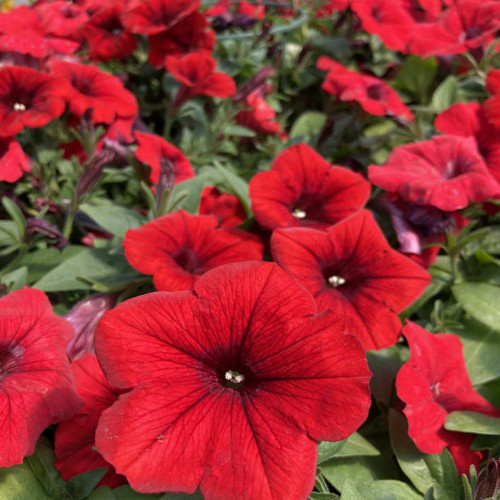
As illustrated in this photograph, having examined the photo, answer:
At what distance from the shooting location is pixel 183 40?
1.37m

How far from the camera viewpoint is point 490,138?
3.70 ft

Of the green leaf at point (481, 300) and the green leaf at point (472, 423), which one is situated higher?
the green leaf at point (472, 423)

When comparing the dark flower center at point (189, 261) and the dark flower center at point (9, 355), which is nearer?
the dark flower center at point (9, 355)

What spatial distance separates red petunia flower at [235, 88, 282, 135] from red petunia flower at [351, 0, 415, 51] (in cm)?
34

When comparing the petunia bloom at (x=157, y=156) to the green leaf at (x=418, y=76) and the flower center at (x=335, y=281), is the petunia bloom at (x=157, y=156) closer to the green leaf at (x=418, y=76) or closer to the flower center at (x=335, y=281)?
the flower center at (x=335, y=281)

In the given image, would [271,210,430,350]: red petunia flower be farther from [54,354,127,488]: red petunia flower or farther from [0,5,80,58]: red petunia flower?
[0,5,80,58]: red petunia flower

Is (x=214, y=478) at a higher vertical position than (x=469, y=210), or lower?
higher

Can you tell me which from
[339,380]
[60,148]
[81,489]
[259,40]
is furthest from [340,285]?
[259,40]

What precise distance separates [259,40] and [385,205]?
30.0 inches

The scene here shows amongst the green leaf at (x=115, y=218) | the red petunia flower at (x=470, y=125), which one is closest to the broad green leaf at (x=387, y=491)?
the green leaf at (x=115, y=218)

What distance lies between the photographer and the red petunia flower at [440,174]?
37.4 inches

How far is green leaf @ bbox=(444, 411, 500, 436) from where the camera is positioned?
0.76 metres

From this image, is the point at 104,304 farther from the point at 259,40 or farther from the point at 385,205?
the point at 259,40

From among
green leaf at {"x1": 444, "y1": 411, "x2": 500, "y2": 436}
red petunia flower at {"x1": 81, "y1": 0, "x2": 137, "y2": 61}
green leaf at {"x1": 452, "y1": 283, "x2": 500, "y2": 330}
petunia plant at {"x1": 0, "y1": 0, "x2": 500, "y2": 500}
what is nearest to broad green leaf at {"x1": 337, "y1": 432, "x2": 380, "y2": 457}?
petunia plant at {"x1": 0, "y1": 0, "x2": 500, "y2": 500}
